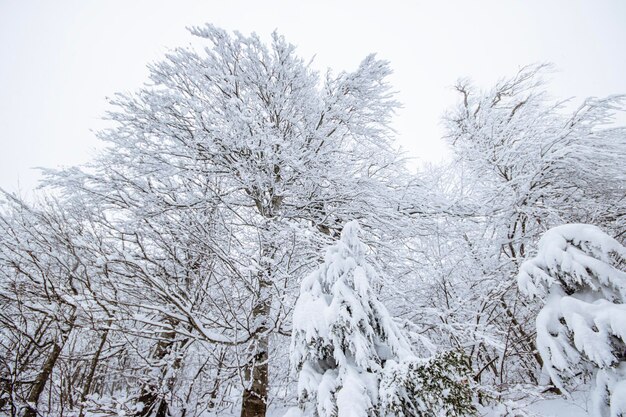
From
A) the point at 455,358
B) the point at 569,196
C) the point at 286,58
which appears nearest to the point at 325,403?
the point at 455,358

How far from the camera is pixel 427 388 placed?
75.7 inches

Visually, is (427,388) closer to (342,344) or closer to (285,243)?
(342,344)

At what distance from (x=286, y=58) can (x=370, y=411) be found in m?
5.35

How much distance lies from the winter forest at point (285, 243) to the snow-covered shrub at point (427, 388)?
46mm

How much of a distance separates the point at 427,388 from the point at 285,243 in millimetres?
2588

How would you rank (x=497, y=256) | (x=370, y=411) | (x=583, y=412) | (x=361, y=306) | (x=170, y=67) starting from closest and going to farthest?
(x=370, y=411)
(x=361, y=306)
(x=583, y=412)
(x=170, y=67)
(x=497, y=256)

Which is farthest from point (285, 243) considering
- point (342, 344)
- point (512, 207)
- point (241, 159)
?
point (512, 207)

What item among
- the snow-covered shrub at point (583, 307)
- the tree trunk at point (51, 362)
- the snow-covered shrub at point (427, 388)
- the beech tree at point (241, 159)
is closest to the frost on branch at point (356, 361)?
the snow-covered shrub at point (427, 388)

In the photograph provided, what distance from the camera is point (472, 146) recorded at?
728cm

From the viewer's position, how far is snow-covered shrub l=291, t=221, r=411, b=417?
195cm

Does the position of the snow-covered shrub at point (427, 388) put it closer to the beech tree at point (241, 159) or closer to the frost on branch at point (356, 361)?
the frost on branch at point (356, 361)

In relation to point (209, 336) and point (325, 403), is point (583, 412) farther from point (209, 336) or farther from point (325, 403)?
point (209, 336)

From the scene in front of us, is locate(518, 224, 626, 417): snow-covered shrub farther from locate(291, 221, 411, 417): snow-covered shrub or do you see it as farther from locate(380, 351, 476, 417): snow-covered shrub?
locate(291, 221, 411, 417): snow-covered shrub

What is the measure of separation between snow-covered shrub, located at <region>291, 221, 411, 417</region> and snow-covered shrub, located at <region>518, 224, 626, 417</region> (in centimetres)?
109
